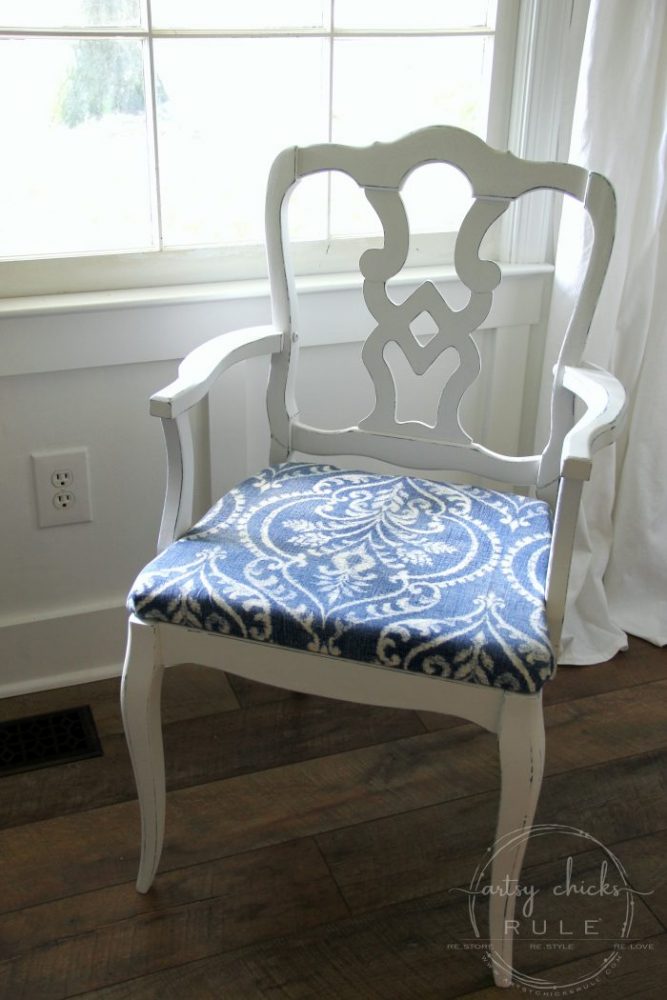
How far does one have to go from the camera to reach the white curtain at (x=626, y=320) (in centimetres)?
159

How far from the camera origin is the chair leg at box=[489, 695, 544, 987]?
1.12m

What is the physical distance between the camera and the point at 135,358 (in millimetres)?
1624

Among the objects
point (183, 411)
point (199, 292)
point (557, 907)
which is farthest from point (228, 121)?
point (557, 907)

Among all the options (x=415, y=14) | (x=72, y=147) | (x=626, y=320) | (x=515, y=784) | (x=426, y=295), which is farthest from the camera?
(x=626, y=320)

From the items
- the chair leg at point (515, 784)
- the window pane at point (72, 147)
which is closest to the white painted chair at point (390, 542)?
the chair leg at point (515, 784)

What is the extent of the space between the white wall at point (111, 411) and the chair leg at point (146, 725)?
1.68 ft

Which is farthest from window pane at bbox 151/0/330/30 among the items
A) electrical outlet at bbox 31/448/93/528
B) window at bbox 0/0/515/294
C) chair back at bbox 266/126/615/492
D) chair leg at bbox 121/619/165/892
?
chair leg at bbox 121/619/165/892

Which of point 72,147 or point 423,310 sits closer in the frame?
point 423,310

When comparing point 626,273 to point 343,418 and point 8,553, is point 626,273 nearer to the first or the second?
point 343,418

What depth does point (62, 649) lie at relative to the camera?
1765 millimetres

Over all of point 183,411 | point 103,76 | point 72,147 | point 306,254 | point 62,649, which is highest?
point 103,76

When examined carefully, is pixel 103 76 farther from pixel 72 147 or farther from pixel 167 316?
pixel 167 316

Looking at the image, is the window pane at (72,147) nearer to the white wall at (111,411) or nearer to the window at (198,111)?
the window at (198,111)

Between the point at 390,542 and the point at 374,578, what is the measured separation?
0.30 ft
